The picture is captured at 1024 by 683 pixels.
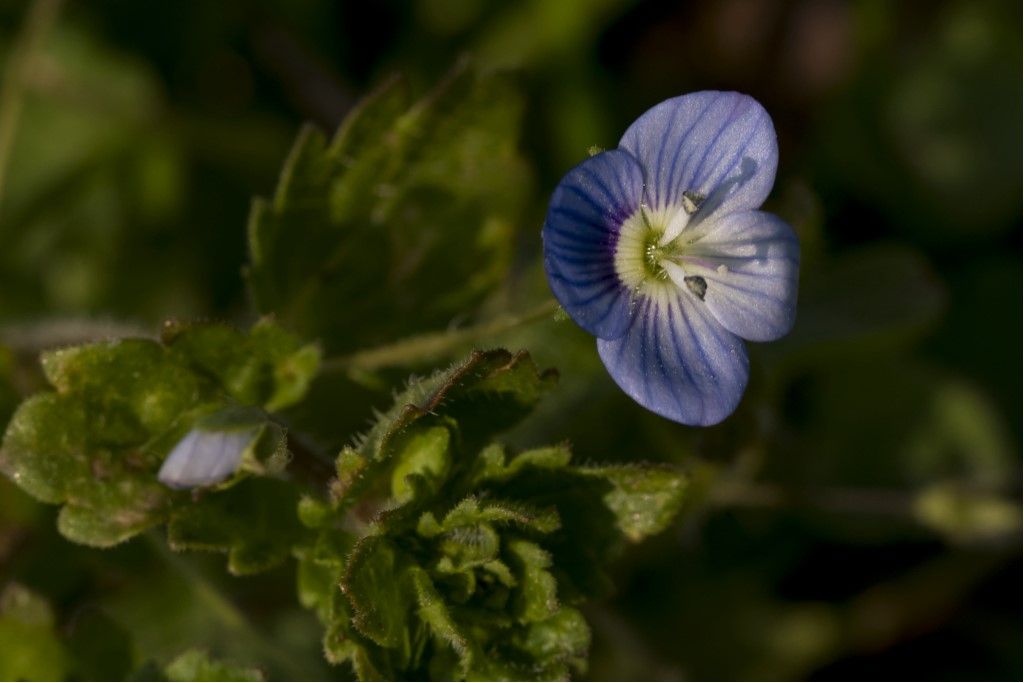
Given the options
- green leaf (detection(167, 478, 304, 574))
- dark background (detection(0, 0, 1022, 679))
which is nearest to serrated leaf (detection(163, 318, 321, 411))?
green leaf (detection(167, 478, 304, 574))

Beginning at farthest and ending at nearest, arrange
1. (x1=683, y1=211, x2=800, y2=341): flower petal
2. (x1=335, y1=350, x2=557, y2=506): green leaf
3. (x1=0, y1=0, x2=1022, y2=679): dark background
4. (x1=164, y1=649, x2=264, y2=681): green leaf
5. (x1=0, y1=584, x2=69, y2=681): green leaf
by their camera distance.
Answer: (x1=0, y1=0, x2=1022, y2=679): dark background → (x1=0, y1=584, x2=69, y2=681): green leaf → (x1=164, y1=649, x2=264, y2=681): green leaf → (x1=683, y1=211, x2=800, y2=341): flower petal → (x1=335, y1=350, x2=557, y2=506): green leaf

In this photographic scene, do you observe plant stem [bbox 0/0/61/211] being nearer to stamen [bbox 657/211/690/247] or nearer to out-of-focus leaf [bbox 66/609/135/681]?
out-of-focus leaf [bbox 66/609/135/681]

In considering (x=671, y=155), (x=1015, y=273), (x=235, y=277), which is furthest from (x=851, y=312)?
(x=235, y=277)

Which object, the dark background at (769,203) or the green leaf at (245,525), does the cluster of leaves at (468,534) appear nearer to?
the green leaf at (245,525)

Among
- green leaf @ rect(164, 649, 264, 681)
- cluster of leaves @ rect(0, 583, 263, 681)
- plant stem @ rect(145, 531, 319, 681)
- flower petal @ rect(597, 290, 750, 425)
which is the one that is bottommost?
plant stem @ rect(145, 531, 319, 681)

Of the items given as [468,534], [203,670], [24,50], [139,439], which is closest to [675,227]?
[468,534]

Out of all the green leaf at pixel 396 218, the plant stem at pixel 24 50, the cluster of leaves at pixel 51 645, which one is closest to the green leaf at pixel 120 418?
the green leaf at pixel 396 218

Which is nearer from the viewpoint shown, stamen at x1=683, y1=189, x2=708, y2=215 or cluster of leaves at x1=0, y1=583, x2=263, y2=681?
stamen at x1=683, y1=189, x2=708, y2=215

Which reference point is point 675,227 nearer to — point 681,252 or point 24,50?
point 681,252

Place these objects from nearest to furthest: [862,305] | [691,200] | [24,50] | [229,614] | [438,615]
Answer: [438,615] < [691,200] < [229,614] < [862,305] < [24,50]
